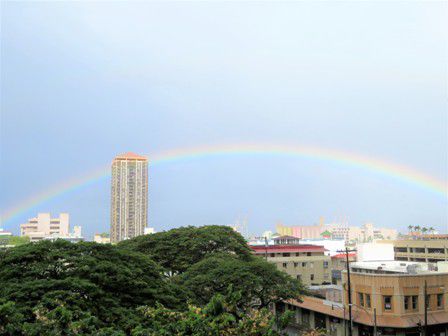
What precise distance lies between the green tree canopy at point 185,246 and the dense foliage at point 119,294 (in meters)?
11.8

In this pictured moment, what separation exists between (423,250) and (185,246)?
207ft

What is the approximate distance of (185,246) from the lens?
53750mm

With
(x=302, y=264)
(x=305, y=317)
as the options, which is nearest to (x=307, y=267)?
(x=302, y=264)

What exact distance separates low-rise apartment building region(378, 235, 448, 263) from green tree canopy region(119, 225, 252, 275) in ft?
169

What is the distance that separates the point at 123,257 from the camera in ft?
101

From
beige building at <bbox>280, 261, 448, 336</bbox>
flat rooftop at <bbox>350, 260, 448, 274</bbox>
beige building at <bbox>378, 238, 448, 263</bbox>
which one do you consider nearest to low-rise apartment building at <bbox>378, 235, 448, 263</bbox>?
beige building at <bbox>378, 238, 448, 263</bbox>

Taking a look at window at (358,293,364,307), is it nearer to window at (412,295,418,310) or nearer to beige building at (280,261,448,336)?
beige building at (280,261,448,336)

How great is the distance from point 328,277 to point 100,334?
2798 inches

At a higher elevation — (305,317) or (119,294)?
(119,294)

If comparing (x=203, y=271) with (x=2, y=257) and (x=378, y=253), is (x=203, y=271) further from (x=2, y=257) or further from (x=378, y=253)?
(x=378, y=253)

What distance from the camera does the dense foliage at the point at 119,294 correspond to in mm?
15680

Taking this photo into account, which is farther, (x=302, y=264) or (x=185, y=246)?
(x=302, y=264)

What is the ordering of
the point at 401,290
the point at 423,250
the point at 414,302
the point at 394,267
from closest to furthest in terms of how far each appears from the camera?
the point at 401,290 → the point at 414,302 → the point at 394,267 → the point at 423,250

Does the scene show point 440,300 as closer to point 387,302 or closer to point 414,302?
point 414,302
